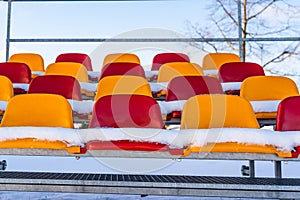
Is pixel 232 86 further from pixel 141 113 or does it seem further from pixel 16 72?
pixel 16 72

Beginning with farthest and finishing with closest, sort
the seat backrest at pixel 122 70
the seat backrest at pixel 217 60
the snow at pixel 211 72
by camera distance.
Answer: the seat backrest at pixel 217 60
the snow at pixel 211 72
the seat backrest at pixel 122 70

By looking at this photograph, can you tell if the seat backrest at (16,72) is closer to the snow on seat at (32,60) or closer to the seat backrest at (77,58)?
the snow on seat at (32,60)

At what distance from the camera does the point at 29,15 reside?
4.11m

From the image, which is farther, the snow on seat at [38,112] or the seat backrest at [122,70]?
the seat backrest at [122,70]

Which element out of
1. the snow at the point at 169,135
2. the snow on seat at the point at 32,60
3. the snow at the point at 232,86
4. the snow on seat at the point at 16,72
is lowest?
the snow at the point at 169,135

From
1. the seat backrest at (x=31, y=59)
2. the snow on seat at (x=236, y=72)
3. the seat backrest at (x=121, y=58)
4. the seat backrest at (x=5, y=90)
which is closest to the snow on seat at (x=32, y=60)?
the seat backrest at (x=31, y=59)

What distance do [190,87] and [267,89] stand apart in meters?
0.43

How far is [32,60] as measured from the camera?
3.89 m

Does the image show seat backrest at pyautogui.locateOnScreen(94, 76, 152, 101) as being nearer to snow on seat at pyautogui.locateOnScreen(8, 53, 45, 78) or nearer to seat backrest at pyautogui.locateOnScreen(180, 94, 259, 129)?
seat backrest at pyautogui.locateOnScreen(180, 94, 259, 129)

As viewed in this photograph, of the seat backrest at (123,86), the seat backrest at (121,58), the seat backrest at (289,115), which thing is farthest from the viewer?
the seat backrest at (121,58)

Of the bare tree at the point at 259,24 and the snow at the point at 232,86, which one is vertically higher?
the bare tree at the point at 259,24

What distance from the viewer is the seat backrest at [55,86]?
2.26 metres

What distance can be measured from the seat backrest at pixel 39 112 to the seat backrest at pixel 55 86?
0.57 m

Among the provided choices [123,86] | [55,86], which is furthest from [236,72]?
[55,86]
